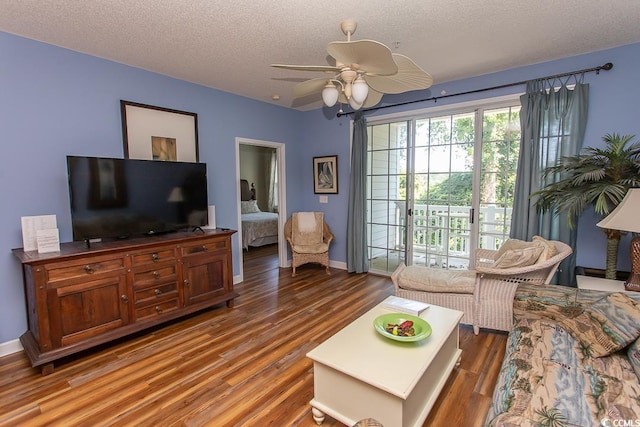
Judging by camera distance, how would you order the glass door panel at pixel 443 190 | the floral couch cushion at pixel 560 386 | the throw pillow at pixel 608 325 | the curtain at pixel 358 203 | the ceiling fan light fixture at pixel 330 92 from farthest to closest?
the curtain at pixel 358 203 < the glass door panel at pixel 443 190 < the ceiling fan light fixture at pixel 330 92 < the throw pillow at pixel 608 325 < the floral couch cushion at pixel 560 386

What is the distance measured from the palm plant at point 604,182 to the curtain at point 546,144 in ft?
0.91

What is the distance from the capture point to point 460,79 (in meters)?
3.84

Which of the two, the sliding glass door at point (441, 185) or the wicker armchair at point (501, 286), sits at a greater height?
the sliding glass door at point (441, 185)

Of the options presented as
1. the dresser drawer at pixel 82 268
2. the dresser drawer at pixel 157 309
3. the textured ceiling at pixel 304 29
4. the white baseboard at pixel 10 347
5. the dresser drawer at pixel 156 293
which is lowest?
the white baseboard at pixel 10 347

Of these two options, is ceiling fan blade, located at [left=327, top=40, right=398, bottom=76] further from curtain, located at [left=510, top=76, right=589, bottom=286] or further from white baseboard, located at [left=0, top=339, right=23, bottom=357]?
white baseboard, located at [left=0, top=339, right=23, bottom=357]

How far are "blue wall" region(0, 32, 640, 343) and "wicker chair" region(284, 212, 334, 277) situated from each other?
3.93 ft

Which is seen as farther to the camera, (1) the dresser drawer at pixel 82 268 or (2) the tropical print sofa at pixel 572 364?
(1) the dresser drawer at pixel 82 268

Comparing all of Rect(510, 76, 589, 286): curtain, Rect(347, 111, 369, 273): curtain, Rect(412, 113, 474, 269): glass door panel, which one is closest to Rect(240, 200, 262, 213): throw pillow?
Rect(347, 111, 369, 273): curtain

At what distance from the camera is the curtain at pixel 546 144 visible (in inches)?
123

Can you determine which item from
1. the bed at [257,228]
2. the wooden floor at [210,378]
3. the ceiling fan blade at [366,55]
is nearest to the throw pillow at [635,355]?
the wooden floor at [210,378]

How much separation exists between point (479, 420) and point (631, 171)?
2524 mm

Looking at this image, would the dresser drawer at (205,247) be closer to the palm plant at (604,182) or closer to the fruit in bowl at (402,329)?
the fruit in bowl at (402,329)

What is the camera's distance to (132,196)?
2.93 m

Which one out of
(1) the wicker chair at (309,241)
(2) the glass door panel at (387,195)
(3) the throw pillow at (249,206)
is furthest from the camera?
(3) the throw pillow at (249,206)
